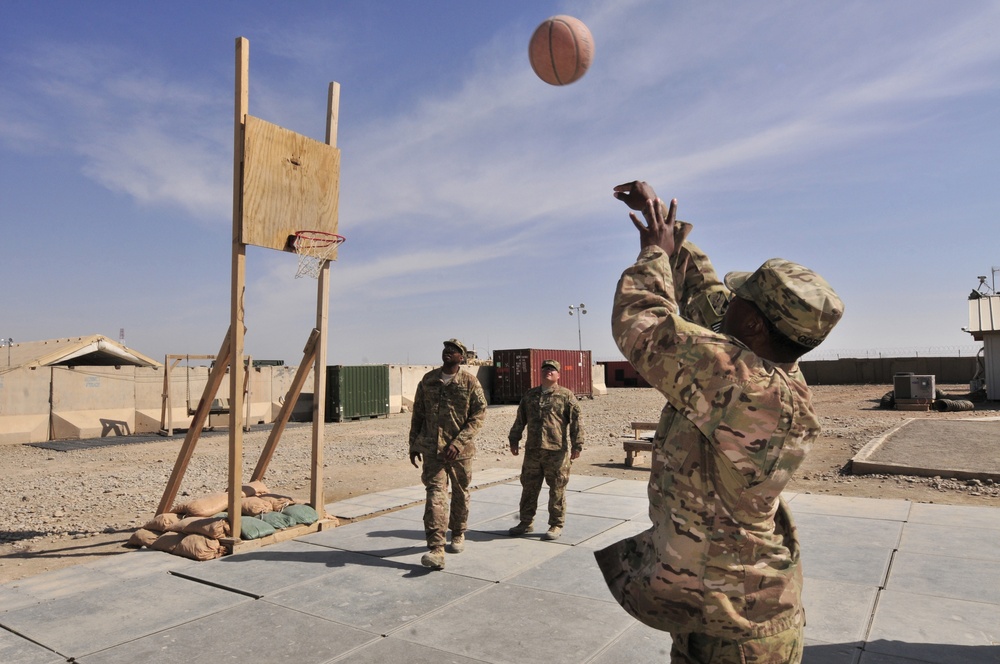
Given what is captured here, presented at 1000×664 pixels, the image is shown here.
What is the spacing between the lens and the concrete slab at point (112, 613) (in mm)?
3902

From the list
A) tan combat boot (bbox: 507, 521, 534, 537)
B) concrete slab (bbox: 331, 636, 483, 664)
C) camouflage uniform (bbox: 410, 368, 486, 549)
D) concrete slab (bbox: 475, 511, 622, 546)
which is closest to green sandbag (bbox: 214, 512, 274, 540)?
camouflage uniform (bbox: 410, 368, 486, 549)

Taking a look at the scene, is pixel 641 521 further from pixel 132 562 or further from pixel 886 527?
pixel 132 562

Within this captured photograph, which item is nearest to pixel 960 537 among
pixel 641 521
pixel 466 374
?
pixel 641 521

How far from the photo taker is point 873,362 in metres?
40.9

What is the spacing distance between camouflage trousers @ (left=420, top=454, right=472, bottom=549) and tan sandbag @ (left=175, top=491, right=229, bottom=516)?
2211 millimetres

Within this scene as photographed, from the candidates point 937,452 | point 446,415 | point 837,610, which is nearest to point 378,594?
point 446,415

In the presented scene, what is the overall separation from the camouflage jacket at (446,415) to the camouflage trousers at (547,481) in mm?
913

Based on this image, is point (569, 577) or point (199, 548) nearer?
point (569, 577)

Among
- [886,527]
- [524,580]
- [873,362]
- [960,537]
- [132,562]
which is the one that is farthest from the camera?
[873,362]

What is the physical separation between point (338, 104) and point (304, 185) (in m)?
1.08

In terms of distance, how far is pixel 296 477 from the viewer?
37.4 ft

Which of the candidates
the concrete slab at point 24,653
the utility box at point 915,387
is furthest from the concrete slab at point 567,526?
the utility box at point 915,387

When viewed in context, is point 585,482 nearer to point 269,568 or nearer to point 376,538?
point 376,538

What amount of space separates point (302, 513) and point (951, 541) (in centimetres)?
614
